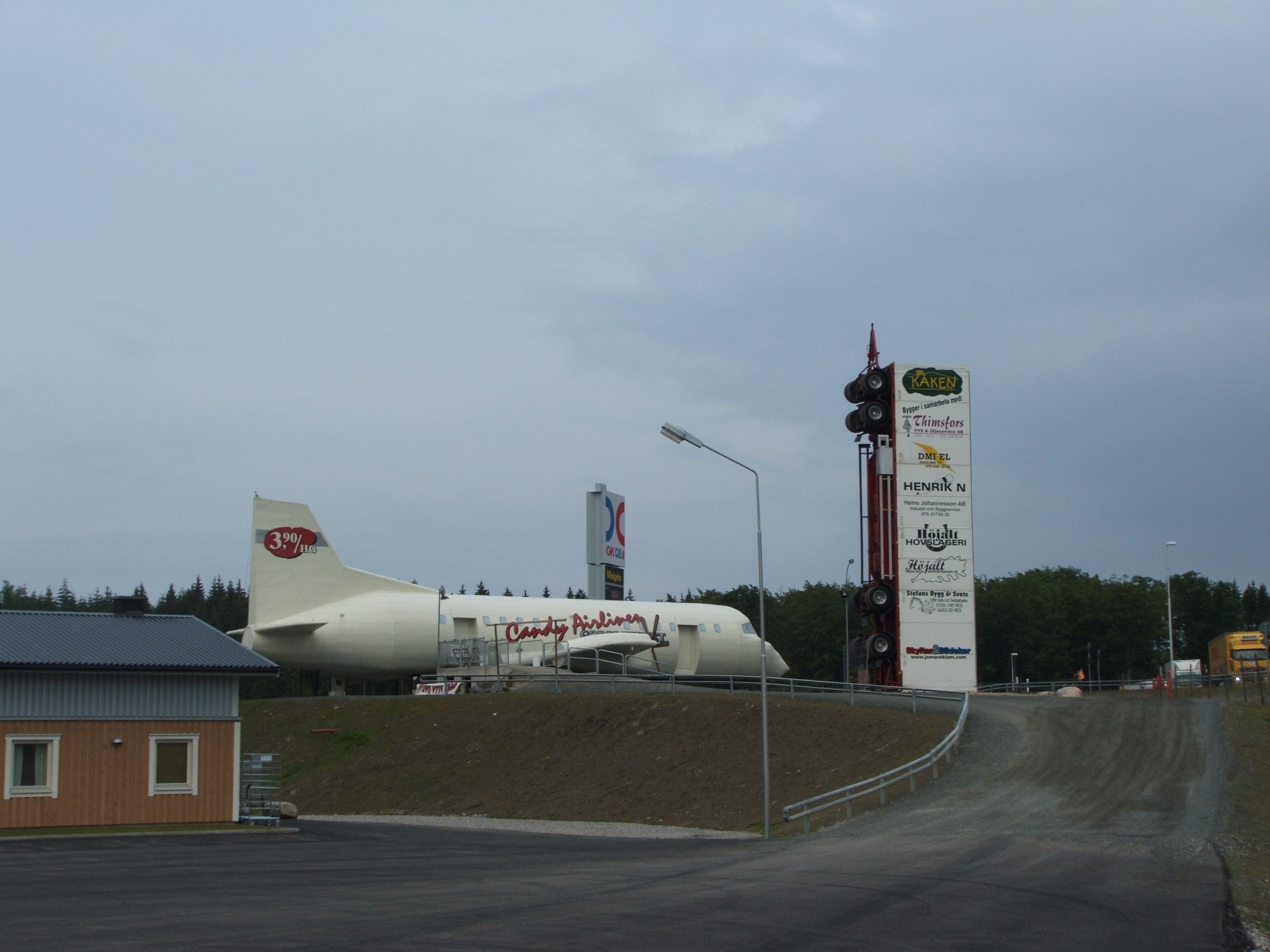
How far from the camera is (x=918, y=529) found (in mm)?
55031

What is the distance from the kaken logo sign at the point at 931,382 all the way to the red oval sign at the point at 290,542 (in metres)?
26.8

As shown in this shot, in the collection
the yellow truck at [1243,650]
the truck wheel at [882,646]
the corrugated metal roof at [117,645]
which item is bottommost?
the yellow truck at [1243,650]

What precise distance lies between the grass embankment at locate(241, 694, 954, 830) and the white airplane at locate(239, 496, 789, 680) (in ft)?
9.21

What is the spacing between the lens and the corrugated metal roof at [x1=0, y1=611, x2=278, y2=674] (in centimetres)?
3116

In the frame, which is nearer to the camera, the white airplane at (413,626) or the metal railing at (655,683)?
the metal railing at (655,683)

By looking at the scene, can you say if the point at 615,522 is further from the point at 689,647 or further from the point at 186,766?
the point at 186,766

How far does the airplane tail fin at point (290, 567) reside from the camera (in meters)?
53.7

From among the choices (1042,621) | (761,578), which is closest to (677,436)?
(761,578)

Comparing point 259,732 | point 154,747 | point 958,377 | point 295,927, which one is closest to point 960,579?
point 958,377

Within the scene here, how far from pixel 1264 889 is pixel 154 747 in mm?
24987

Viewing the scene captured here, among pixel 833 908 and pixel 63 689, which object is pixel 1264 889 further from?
pixel 63 689

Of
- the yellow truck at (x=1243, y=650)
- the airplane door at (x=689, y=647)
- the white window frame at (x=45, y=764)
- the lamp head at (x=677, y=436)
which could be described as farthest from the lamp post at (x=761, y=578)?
the yellow truck at (x=1243, y=650)

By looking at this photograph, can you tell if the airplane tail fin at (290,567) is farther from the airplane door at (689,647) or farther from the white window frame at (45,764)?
the white window frame at (45,764)

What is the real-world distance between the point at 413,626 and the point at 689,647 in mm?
14580
